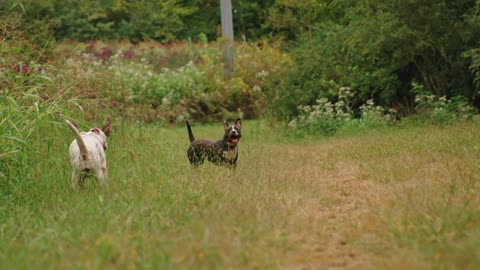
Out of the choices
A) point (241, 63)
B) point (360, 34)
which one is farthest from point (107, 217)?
point (241, 63)

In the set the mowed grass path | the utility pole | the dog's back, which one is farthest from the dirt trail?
the utility pole

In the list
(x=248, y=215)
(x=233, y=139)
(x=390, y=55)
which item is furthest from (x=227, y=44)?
(x=248, y=215)

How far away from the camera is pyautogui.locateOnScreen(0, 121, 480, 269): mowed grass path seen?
389 cm

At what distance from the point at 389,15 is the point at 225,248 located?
35.6 ft

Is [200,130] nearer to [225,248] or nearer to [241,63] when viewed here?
[241,63]

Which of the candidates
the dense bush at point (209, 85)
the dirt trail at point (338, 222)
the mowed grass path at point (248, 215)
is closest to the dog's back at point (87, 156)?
the mowed grass path at point (248, 215)

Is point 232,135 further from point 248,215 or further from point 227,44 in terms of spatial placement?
point 227,44

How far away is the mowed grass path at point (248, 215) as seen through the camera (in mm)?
3893

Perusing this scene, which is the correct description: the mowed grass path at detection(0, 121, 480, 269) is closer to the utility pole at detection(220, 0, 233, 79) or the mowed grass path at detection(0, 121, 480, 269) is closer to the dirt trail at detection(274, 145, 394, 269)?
the dirt trail at detection(274, 145, 394, 269)

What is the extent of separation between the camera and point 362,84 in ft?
47.2

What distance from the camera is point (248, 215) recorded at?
16.2 feet

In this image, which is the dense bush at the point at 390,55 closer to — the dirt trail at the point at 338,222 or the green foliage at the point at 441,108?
the green foliage at the point at 441,108

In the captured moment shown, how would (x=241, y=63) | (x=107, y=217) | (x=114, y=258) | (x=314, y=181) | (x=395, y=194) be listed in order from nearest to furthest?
(x=114, y=258) < (x=107, y=217) < (x=395, y=194) < (x=314, y=181) < (x=241, y=63)

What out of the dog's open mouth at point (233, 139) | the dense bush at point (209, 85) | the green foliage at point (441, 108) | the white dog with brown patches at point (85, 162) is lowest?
the dense bush at point (209, 85)
